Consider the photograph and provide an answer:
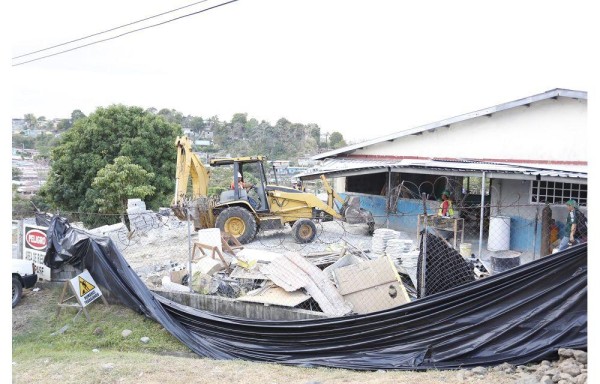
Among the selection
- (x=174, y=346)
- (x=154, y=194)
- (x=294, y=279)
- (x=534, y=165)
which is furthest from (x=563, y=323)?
(x=154, y=194)

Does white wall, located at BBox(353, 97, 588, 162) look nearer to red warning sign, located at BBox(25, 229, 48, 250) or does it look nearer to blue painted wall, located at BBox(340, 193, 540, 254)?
blue painted wall, located at BBox(340, 193, 540, 254)

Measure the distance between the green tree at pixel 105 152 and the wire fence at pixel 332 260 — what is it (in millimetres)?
9922

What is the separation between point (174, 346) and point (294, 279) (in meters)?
2.17

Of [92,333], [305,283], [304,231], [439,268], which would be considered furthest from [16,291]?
[439,268]

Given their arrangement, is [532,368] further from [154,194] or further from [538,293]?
[154,194]

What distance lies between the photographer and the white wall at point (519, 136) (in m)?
13.9

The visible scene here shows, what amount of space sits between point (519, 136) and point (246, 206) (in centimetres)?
798

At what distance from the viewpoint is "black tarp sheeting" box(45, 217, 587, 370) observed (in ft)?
18.5

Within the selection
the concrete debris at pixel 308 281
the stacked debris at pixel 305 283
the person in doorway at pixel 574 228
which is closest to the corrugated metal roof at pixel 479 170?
the person in doorway at pixel 574 228

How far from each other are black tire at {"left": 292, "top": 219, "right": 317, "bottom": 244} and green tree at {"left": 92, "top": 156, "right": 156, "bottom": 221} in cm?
1004

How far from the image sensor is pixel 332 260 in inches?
404

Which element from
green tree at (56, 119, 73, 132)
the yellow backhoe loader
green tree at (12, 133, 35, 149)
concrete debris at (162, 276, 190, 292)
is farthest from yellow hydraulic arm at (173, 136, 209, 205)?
green tree at (56, 119, 73, 132)

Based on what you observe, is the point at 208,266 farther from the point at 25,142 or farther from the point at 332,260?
the point at 25,142

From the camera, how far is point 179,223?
1695cm
